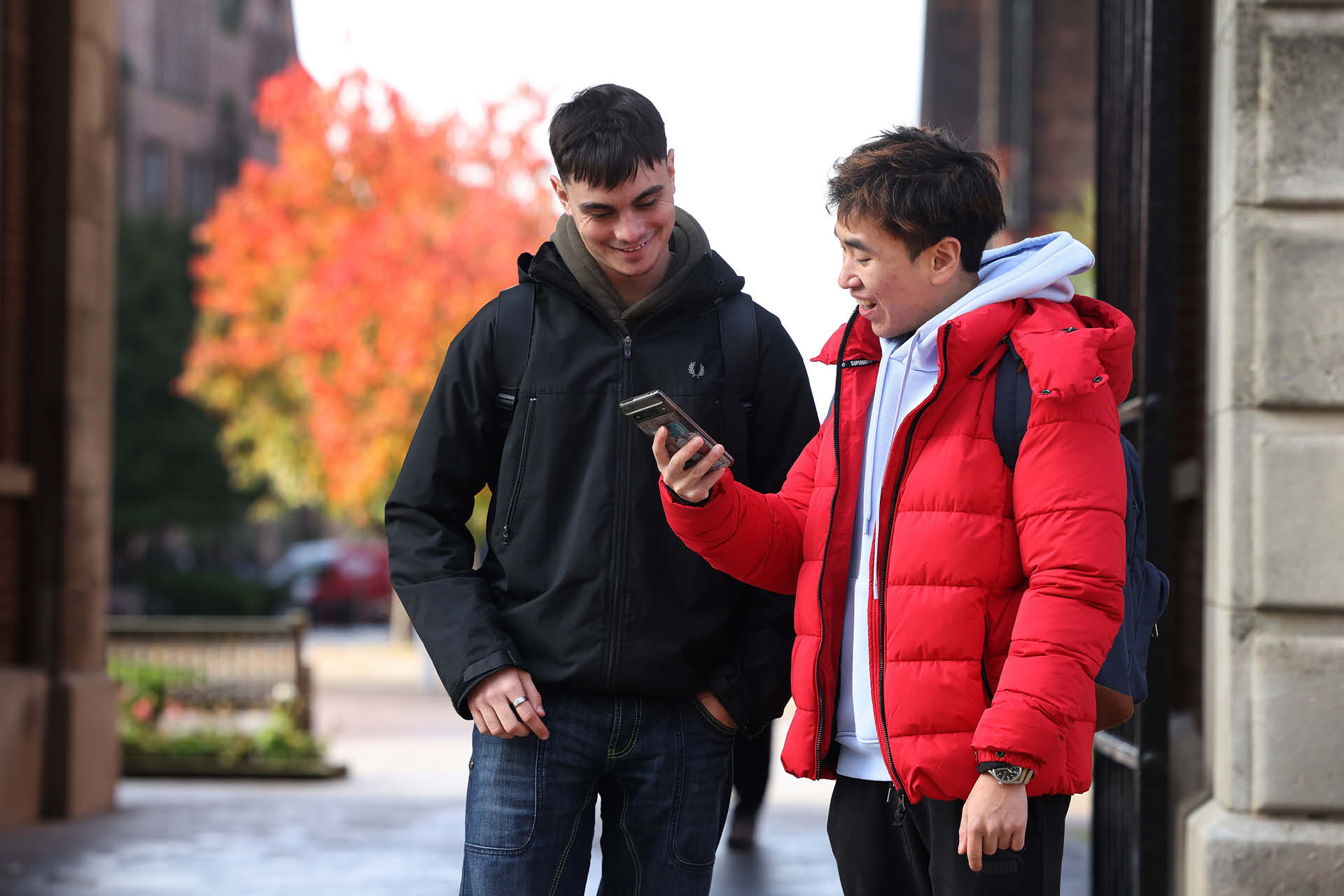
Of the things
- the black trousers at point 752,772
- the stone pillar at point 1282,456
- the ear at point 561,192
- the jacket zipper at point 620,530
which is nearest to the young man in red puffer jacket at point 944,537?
the jacket zipper at point 620,530

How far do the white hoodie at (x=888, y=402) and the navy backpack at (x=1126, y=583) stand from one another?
0.11 m

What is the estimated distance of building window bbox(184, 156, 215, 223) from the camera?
4803cm

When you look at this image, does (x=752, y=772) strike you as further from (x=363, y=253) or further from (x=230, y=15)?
(x=230, y=15)

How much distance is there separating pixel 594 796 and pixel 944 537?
0.91 m

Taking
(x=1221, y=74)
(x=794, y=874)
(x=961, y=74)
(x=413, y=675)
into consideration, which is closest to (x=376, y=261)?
(x=413, y=675)

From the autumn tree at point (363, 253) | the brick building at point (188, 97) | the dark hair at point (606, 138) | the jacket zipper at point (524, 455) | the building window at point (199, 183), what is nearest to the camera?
the dark hair at point (606, 138)

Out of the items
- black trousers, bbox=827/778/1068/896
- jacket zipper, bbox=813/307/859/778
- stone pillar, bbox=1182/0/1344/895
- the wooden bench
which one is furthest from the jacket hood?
the wooden bench

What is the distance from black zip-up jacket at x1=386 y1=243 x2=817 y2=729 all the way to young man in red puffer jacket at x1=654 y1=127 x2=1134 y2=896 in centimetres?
20

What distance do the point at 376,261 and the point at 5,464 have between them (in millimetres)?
12480

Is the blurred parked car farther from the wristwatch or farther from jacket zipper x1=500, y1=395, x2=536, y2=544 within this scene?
the wristwatch

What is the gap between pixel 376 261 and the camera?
63.9 feet

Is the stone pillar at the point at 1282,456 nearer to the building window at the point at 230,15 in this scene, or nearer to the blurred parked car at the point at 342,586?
the blurred parked car at the point at 342,586

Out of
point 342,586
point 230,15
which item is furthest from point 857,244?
point 230,15

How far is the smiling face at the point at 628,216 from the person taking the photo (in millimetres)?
2609
